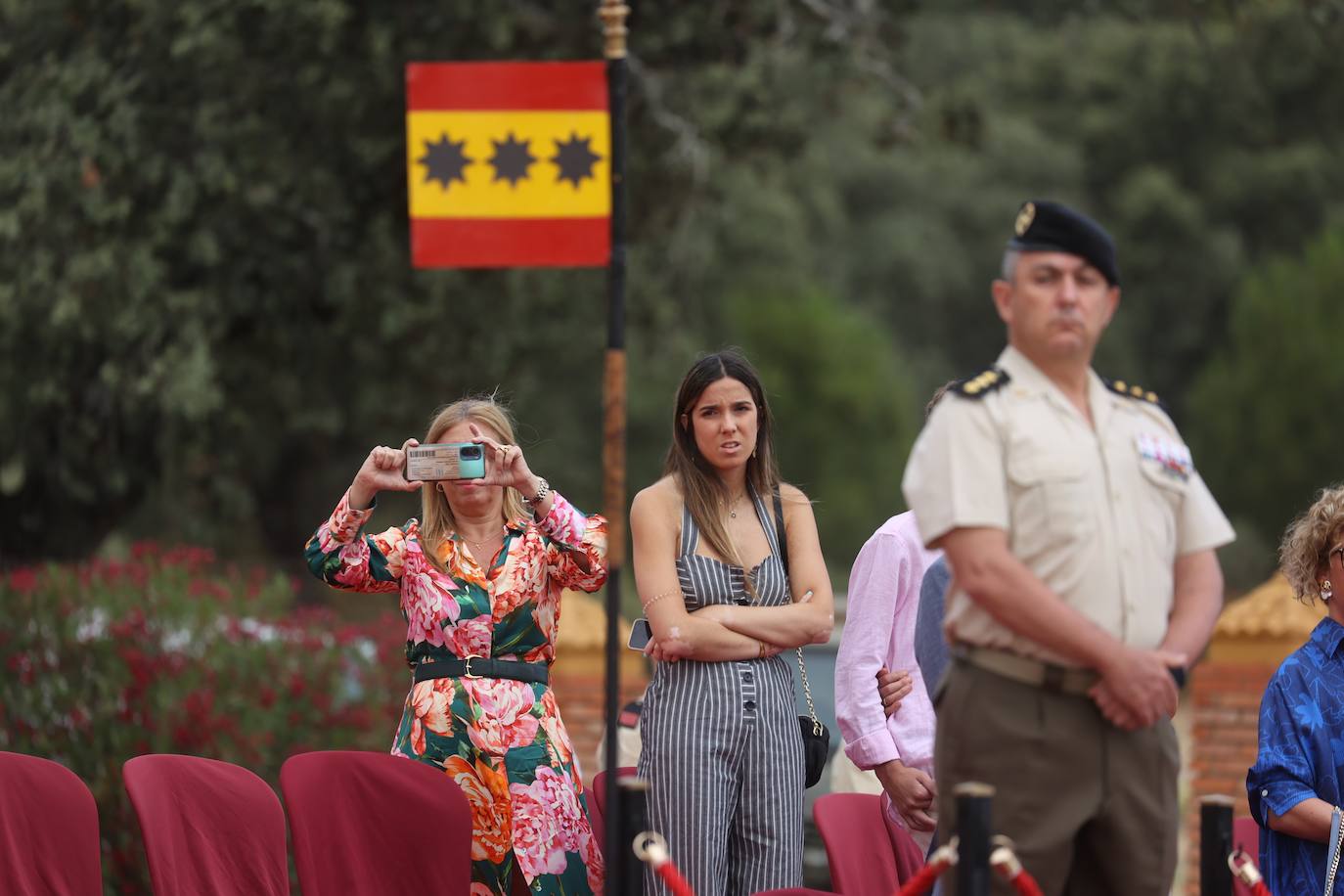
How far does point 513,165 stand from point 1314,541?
2.08 m

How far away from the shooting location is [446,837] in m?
4.47

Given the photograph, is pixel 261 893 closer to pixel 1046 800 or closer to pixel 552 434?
pixel 1046 800

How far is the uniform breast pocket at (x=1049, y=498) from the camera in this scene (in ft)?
10.8

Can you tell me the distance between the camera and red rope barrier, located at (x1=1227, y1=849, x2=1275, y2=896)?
3.61 metres

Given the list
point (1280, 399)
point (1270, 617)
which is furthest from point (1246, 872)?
point (1280, 399)

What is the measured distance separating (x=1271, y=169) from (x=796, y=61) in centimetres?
2206

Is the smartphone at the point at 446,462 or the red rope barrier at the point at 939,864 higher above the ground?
the smartphone at the point at 446,462

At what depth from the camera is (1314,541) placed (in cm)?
455

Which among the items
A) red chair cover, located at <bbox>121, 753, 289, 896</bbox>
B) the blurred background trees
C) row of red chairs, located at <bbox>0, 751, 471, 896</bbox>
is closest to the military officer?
row of red chairs, located at <bbox>0, 751, 471, 896</bbox>

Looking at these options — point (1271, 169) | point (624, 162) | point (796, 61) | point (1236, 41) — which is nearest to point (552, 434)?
A: point (796, 61)

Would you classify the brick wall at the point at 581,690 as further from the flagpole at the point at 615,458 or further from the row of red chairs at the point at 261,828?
the flagpole at the point at 615,458

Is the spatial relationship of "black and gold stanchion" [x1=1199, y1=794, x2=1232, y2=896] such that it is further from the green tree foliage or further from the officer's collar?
the green tree foliage

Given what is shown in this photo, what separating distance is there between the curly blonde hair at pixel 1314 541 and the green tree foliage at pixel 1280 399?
2300 cm

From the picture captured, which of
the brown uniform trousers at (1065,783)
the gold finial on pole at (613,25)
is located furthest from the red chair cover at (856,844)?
the gold finial on pole at (613,25)
